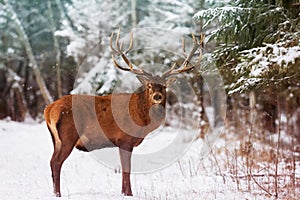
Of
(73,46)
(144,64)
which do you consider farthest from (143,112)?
(73,46)

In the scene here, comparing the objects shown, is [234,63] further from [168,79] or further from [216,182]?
[216,182]

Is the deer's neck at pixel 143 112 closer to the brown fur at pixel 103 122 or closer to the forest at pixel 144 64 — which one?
the brown fur at pixel 103 122

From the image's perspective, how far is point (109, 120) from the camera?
699cm

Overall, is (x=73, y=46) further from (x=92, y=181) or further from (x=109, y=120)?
(x=109, y=120)

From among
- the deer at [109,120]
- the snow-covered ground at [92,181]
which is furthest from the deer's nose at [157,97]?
the snow-covered ground at [92,181]

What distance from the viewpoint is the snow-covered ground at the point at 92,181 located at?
698 centimetres

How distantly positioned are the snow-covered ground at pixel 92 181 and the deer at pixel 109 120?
606mm

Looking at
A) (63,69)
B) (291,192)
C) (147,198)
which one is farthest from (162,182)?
(63,69)

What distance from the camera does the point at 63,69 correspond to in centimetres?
2047

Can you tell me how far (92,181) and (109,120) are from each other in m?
1.84

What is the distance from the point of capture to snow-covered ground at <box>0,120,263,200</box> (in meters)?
6.98

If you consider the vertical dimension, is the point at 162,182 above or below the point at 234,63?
below

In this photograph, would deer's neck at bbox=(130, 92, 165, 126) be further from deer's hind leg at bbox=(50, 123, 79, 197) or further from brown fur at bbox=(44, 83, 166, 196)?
deer's hind leg at bbox=(50, 123, 79, 197)

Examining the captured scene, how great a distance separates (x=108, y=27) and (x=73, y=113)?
38.6 ft
